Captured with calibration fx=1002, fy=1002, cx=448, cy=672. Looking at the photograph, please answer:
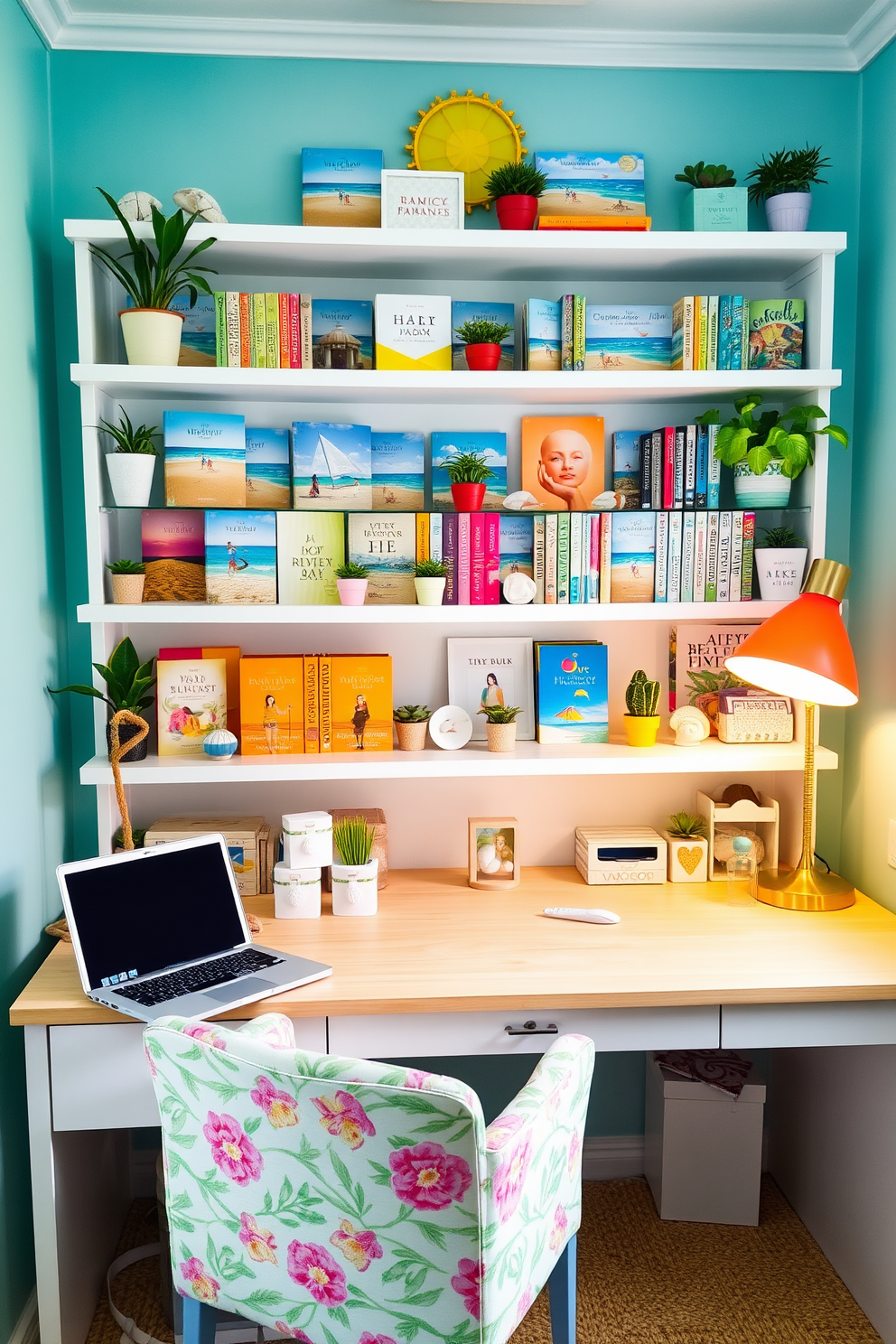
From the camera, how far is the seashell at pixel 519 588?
236cm

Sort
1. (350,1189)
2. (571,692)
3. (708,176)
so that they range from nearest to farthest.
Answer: (350,1189) < (708,176) < (571,692)

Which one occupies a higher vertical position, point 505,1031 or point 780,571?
point 780,571

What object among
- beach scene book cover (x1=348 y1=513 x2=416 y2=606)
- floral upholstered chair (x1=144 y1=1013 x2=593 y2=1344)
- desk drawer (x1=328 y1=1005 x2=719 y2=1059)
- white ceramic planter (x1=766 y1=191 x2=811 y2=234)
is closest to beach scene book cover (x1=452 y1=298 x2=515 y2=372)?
beach scene book cover (x1=348 y1=513 x2=416 y2=606)

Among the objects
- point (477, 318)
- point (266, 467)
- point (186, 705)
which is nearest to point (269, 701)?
point (186, 705)

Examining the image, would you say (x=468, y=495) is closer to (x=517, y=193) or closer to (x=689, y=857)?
(x=517, y=193)

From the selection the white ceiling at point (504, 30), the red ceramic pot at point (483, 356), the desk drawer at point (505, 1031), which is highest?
the white ceiling at point (504, 30)

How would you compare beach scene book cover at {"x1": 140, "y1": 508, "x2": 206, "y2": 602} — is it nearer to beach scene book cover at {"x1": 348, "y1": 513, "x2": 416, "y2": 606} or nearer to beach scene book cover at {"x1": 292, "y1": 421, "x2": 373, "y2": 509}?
beach scene book cover at {"x1": 292, "y1": 421, "x2": 373, "y2": 509}

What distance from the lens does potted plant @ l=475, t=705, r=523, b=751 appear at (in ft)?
7.79

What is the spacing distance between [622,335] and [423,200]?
568mm

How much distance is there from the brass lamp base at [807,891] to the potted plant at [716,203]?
1.52m

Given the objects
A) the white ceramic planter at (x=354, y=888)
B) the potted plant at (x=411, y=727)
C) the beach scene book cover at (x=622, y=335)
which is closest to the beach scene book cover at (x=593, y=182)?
the beach scene book cover at (x=622, y=335)

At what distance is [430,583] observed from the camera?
2.29 metres

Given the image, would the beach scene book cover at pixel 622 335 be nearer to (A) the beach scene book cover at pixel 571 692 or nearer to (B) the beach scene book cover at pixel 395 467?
(B) the beach scene book cover at pixel 395 467

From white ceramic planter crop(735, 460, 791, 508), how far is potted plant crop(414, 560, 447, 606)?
74cm
